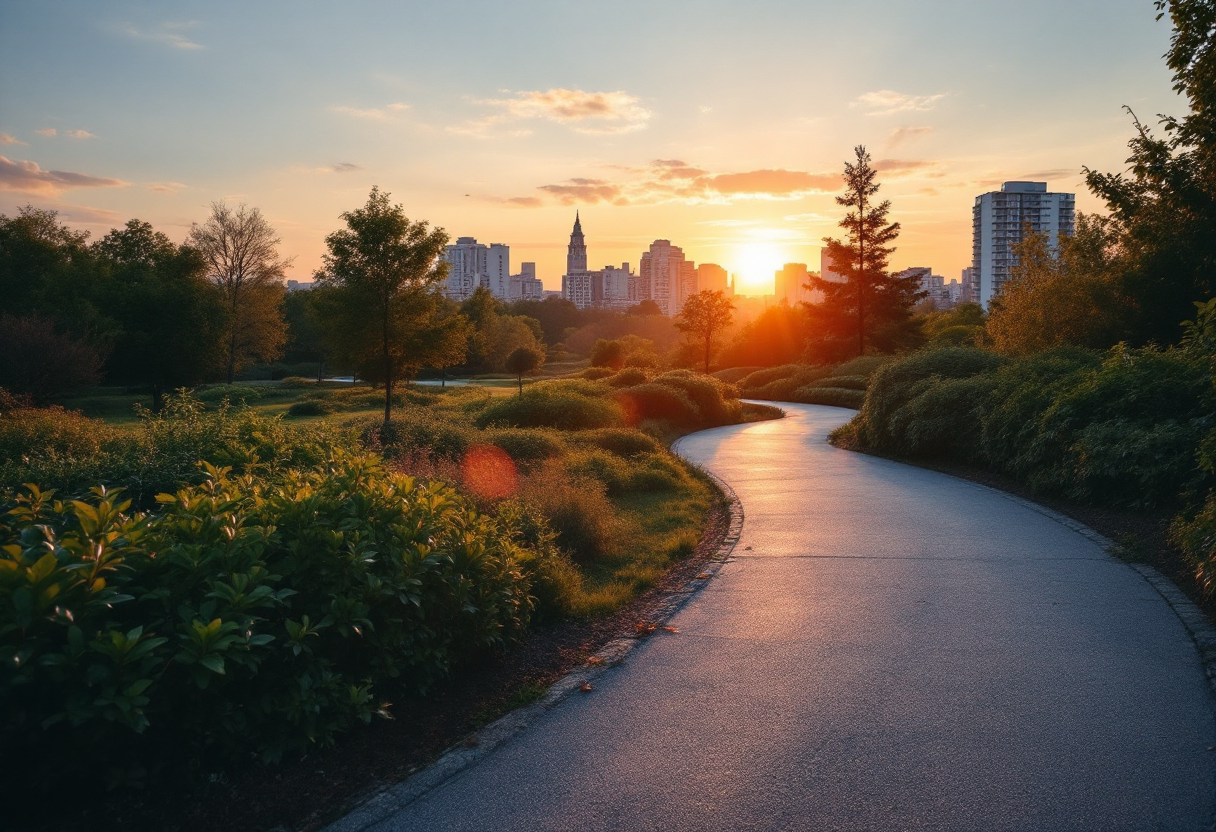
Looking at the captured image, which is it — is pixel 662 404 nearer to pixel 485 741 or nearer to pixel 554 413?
pixel 554 413

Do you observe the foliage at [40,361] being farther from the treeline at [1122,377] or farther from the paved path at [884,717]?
the paved path at [884,717]

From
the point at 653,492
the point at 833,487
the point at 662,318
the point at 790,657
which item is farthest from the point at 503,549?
the point at 662,318

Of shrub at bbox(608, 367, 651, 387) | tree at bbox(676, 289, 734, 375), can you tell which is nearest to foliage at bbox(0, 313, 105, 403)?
shrub at bbox(608, 367, 651, 387)

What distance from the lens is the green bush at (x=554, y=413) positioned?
20219 millimetres

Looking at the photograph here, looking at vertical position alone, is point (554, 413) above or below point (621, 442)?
above

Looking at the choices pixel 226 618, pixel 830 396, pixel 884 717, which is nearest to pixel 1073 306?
pixel 830 396

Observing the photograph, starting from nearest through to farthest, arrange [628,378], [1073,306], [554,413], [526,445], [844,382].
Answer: [526,445], [554,413], [1073,306], [628,378], [844,382]

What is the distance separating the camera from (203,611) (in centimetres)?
346

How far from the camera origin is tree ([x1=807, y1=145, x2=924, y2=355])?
4916cm

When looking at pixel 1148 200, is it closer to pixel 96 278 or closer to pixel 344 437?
pixel 344 437

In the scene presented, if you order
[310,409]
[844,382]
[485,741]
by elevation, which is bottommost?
[485,741]

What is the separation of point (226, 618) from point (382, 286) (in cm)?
2378

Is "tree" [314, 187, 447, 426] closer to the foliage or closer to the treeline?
the foliage

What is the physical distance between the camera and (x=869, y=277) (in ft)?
162
